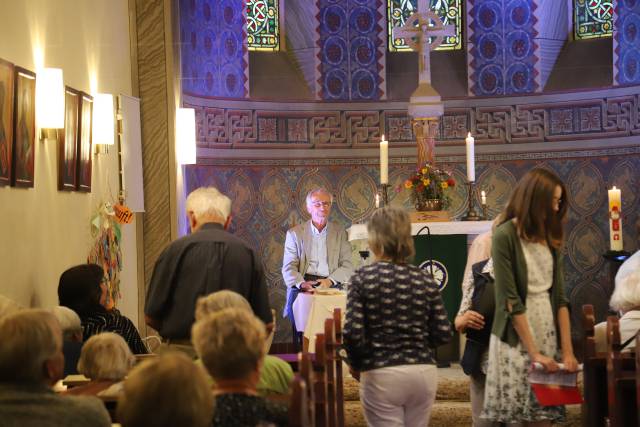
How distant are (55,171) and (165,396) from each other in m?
4.10

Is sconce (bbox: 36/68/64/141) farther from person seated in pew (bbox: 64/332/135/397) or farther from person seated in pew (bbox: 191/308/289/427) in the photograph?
person seated in pew (bbox: 191/308/289/427)

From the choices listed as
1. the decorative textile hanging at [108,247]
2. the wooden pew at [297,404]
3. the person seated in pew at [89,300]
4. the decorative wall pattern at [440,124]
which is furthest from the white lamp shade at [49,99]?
the decorative wall pattern at [440,124]

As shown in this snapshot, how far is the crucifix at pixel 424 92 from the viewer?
10.1 meters

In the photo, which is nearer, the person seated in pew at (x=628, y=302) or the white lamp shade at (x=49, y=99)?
the person seated in pew at (x=628, y=302)

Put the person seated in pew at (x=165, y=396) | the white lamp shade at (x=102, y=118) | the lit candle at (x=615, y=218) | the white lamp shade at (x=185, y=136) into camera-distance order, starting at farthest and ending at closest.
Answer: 1. the lit candle at (x=615, y=218)
2. the white lamp shade at (x=185, y=136)
3. the white lamp shade at (x=102, y=118)
4. the person seated in pew at (x=165, y=396)

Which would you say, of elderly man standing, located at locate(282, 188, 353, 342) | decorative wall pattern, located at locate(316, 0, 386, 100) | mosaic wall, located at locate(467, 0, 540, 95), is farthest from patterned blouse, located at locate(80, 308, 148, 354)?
mosaic wall, located at locate(467, 0, 540, 95)

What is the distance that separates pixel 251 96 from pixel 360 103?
1.15 metres

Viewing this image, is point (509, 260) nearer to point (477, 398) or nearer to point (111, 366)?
point (477, 398)

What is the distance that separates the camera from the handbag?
5008 millimetres

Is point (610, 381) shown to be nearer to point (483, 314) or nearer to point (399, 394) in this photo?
point (483, 314)

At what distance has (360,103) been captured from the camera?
11594 millimetres

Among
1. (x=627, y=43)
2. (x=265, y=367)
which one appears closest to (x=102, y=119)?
(x=265, y=367)

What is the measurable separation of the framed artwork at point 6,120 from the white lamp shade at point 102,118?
1.75 metres

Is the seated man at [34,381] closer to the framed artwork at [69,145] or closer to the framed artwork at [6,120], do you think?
the framed artwork at [6,120]
